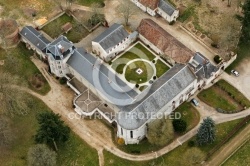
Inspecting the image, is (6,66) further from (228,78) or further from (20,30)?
(228,78)

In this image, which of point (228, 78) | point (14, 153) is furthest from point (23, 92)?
point (228, 78)

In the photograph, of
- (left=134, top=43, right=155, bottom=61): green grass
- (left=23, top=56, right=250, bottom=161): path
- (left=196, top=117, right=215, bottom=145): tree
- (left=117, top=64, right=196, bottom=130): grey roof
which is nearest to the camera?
(left=196, top=117, right=215, bottom=145): tree

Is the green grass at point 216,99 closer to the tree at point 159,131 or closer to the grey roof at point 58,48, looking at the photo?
the tree at point 159,131

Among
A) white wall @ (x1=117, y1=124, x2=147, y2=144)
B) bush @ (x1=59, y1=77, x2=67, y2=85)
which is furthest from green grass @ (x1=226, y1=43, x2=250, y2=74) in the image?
bush @ (x1=59, y1=77, x2=67, y2=85)

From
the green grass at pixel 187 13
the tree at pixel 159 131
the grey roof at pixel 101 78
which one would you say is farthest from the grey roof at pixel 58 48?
the green grass at pixel 187 13

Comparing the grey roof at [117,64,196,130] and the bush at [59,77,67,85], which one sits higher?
the grey roof at [117,64,196,130]

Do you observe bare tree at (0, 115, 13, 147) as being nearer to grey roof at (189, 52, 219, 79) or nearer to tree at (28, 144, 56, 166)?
tree at (28, 144, 56, 166)
